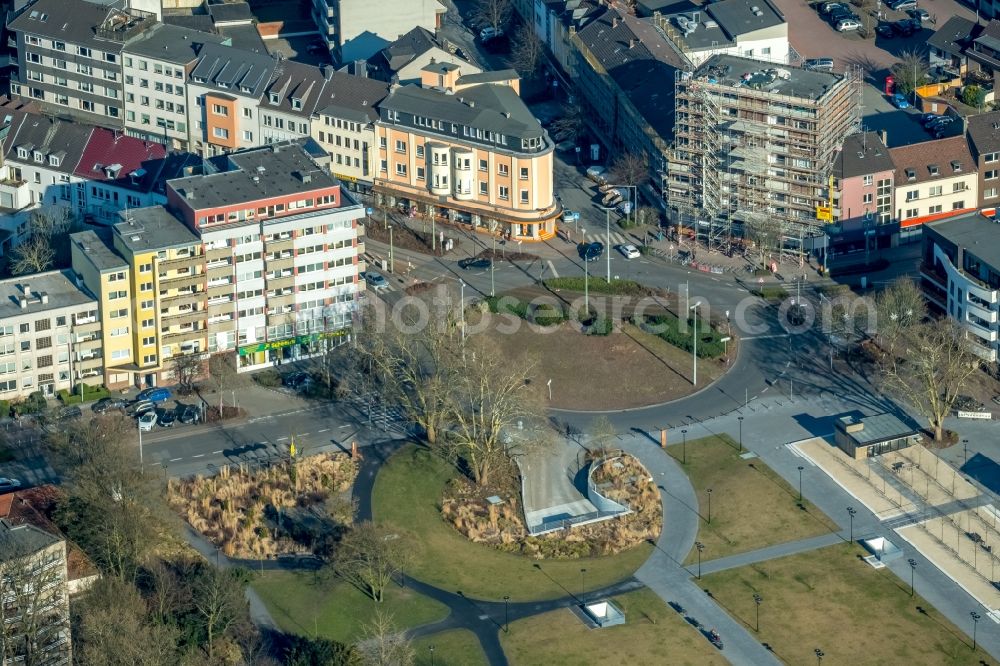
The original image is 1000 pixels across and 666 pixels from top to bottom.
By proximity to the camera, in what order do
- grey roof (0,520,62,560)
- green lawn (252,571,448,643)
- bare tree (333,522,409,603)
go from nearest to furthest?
grey roof (0,520,62,560), green lawn (252,571,448,643), bare tree (333,522,409,603)

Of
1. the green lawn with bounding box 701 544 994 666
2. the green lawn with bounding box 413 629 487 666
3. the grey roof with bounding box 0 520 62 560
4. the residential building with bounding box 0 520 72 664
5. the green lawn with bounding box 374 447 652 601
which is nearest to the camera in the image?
the residential building with bounding box 0 520 72 664

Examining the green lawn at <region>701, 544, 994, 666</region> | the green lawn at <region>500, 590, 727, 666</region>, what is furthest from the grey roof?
the green lawn at <region>701, 544, 994, 666</region>

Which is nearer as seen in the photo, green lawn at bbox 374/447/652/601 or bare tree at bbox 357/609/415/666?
bare tree at bbox 357/609/415/666

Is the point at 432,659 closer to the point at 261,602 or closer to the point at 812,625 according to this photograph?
the point at 261,602

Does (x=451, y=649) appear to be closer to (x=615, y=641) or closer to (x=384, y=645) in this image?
(x=384, y=645)

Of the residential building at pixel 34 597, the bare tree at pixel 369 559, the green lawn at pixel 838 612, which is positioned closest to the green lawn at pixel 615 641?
the green lawn at pixel 838 612

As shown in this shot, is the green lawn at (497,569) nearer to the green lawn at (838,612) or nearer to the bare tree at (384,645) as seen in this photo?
the green lawn at (838,612)

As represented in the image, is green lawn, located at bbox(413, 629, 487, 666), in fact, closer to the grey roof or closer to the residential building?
the residential building
